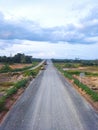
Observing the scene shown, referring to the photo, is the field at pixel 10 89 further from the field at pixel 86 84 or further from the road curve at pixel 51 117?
the field at pixel 86 84

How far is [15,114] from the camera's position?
20984 millimetres

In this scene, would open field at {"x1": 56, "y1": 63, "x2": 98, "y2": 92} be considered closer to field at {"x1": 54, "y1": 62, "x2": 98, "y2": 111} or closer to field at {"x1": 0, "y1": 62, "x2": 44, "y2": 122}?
field at {"x1": 54, "y1": 62, "x2": 98, "y2": 111}

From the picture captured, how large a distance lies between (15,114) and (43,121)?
316cm

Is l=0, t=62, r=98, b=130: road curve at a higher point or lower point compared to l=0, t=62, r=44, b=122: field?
higher

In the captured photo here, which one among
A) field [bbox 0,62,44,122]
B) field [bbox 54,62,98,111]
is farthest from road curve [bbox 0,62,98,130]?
field [bbox 54,62,98,111]

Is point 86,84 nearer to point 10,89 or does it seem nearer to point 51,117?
point 10,89

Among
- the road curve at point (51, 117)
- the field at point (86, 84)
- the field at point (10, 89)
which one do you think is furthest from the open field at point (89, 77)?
the road curve at point (51, 117)

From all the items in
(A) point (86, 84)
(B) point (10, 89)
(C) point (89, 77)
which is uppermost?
(B) point (10, 89)

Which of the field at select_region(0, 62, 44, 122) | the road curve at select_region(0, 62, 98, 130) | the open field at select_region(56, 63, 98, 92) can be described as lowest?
the open field at select_region(56, 63, 98, 92)

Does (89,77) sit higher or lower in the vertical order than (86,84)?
lower

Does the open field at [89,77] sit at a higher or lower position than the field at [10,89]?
lower

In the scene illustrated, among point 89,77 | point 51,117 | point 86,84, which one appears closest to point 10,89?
point 86,84

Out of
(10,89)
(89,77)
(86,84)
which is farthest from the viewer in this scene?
(89,77)

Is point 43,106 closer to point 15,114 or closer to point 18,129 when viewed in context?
point 15,114
